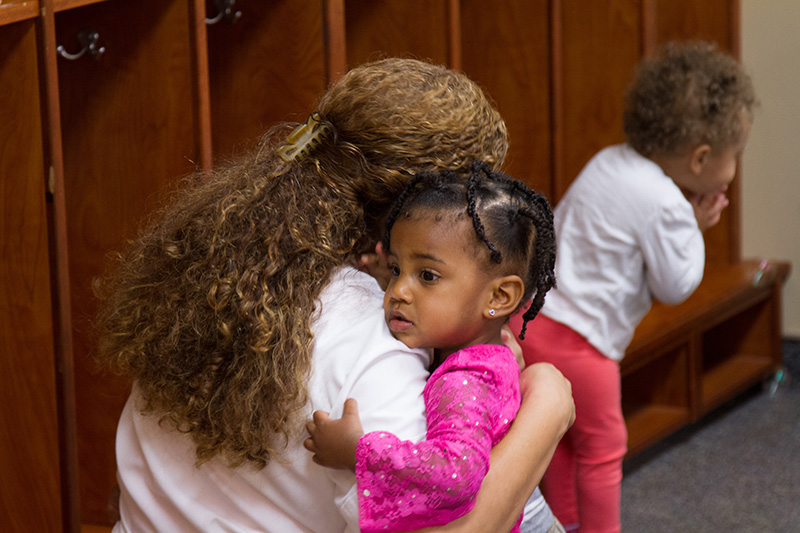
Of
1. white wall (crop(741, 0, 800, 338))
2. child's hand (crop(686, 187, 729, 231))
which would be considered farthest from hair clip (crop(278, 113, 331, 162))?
white wall (crop(741, 0, 800, 338))

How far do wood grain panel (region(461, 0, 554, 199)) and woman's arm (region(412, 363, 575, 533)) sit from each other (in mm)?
1573

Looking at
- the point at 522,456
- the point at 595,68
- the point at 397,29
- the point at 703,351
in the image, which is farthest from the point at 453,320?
the point at 703,351

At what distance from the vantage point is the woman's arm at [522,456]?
3.63 ft

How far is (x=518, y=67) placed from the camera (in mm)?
2781

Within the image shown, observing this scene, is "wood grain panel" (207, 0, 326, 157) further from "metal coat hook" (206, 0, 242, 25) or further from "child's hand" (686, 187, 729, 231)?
"child's hand" (686, 187, 729, 231)

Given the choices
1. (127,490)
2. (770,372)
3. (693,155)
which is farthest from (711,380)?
(127,490)

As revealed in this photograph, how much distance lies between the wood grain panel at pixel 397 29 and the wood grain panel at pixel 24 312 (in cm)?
104

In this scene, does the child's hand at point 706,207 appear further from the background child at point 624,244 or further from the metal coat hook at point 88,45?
the metal coat hook at point 88,45

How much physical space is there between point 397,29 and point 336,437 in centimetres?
156

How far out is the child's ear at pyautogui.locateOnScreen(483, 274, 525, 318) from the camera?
49.3 inches

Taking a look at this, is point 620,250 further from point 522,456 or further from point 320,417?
point 320,417

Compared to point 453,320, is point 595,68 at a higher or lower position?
higher

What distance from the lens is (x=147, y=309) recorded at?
117 cm

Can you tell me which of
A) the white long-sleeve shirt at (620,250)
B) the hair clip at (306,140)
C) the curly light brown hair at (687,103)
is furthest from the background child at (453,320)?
the curly light brown hair at (687,103)
